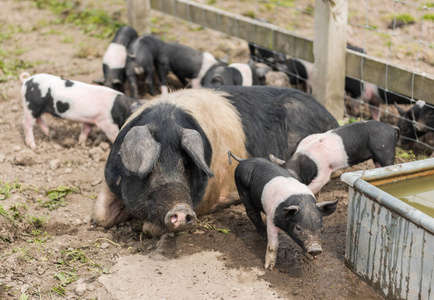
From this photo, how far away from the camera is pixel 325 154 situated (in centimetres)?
480

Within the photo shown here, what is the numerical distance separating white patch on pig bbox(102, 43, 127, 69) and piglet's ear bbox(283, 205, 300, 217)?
12.9ft

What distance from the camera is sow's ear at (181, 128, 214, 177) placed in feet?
13.1

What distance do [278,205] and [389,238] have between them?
0.75m

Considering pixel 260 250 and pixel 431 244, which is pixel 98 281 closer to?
pixel 260 250

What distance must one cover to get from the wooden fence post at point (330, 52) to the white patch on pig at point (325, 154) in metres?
1.40

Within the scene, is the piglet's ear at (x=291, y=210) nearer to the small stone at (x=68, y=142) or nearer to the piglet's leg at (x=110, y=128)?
the piglet's leg at (x=110, y=128)

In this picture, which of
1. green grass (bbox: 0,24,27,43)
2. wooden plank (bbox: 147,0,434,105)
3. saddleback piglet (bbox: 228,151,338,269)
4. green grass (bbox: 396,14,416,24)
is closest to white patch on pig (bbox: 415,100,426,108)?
wooden plank (bbox: 147,0,434,105)

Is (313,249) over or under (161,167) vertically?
under

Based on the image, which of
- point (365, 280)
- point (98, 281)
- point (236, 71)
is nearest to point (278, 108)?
point (236, 71)

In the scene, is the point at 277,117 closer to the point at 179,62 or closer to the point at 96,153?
the point at 96,153

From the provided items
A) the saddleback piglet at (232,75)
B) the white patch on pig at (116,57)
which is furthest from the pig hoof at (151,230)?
the white patch on pig at (116,57)

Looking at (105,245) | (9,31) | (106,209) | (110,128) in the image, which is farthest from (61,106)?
(9,31)

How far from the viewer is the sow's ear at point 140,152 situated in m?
3.90

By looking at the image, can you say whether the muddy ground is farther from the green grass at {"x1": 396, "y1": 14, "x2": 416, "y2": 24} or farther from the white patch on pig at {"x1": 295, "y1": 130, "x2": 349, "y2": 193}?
the green grass at {"x1": 396, "y1": 14, "x2": 416, "y2": 24}
